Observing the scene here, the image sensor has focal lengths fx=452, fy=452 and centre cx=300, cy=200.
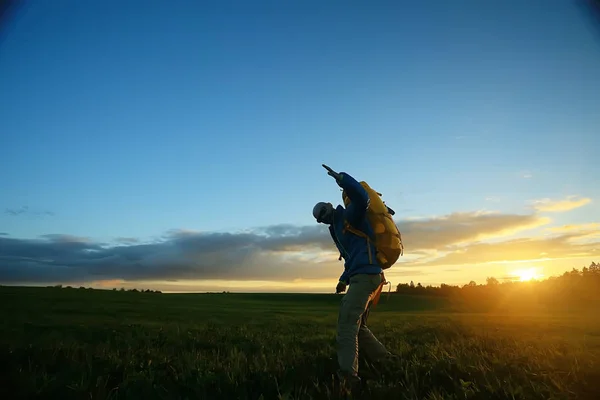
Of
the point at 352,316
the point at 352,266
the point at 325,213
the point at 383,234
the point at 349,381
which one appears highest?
the point at 325,213

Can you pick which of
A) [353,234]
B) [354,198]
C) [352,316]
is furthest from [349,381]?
[354,198]

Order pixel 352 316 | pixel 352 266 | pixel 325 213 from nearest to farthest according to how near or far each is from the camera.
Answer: pixel 352 316, pixel 352 266, pixel 325 213

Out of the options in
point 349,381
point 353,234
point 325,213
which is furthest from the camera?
point 325,213

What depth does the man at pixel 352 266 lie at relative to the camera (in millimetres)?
6254

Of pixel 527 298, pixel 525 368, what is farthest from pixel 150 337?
pixel 527 298

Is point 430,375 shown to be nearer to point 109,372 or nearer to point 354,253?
point 354,253

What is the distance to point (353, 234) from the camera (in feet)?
22.8

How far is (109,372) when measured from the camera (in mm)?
5902

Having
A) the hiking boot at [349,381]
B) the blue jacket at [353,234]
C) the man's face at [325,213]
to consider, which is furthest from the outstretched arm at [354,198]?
the hiking boot at [349,381]

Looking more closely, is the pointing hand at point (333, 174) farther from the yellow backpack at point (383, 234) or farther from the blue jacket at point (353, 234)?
the yellow backpack at point (383, 234)

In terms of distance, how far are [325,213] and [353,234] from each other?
1.99 feet

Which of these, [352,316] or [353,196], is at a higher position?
[353,196]

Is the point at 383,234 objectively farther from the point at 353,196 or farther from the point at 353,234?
the point at 353,196

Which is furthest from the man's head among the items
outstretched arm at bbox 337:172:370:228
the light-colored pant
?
the light-colored pant
